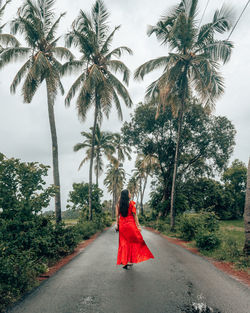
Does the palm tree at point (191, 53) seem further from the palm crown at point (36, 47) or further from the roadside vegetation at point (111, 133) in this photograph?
the palm crown at point (36, 47)

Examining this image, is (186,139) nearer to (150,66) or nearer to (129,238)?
(150,66)

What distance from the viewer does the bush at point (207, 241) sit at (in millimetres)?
8062

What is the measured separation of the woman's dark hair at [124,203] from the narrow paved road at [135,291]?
124 cm

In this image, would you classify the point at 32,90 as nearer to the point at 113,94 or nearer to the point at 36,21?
the point at 36,21

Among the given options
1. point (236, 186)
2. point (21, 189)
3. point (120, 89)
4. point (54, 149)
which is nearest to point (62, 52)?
point (120, 89)

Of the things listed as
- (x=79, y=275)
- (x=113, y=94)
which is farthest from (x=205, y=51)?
(x=79, y=275)

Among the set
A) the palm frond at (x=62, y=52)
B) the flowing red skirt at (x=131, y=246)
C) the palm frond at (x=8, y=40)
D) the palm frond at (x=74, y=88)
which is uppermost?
the palm frond at (x=8, y=40)

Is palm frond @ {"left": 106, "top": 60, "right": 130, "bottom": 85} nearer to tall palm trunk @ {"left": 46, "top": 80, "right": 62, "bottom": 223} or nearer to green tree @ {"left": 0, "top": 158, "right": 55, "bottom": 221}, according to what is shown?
tall palm trunk @ {"left": 46, "top": 80, "right": 62, "bottom": 223}

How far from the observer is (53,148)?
12094 millimetres

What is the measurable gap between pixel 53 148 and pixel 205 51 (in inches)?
401

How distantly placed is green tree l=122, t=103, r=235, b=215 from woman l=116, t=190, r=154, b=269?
14039mm

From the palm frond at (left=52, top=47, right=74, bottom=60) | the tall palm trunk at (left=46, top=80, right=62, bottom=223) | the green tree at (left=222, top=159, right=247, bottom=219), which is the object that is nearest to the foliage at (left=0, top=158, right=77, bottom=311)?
the tall palm trunk at (left=46, top=80, right=62, bottom=223)

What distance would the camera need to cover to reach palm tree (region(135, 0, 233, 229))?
1227cm

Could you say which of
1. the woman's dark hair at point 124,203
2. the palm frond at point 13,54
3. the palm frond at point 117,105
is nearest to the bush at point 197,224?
the woman's dark hair at point 124,203
